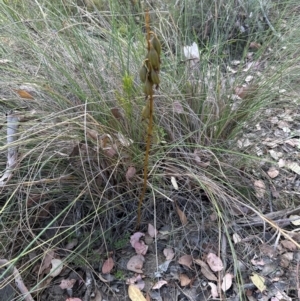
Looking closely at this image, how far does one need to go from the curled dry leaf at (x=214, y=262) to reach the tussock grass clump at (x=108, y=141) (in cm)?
10

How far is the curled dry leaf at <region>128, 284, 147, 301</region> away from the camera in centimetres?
129

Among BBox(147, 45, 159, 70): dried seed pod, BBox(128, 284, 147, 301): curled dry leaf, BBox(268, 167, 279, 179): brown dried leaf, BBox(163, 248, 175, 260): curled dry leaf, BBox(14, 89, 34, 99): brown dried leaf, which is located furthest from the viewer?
BBox(268, 167, 279, 179): brown dried leaf

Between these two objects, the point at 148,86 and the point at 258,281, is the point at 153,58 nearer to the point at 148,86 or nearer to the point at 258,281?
the point at 148,86

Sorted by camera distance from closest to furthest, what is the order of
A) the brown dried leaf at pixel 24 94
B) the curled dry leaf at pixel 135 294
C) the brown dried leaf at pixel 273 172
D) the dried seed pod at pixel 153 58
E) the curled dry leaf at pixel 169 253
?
the dried seed pod at pixel 153 58 < the curled dry leaf at pixel 135 294 < the curled dry leaf at pixel 169 253 < the brown dried leaf at pixel 24 94 < the brown dried leaf at pixel 273 172

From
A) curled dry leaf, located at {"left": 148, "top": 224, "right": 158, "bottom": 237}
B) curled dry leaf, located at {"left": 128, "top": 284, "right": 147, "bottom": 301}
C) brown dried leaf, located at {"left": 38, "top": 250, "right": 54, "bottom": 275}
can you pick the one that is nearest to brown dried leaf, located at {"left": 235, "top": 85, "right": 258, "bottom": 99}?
curled dry leaf, located at {"left": 148, "top": 224, "right": 158, "bottom": 237}

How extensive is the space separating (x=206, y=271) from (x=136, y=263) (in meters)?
0.26

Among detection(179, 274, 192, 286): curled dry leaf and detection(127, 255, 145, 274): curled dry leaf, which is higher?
detection(127, 255, 145, 274): curled dry leaf

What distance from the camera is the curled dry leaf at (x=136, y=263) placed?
1384mm

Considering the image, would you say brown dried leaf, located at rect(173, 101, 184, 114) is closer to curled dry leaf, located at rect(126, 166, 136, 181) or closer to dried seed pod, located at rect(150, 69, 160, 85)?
curled dry leaf, located at rect(126, 166, 136, 181)

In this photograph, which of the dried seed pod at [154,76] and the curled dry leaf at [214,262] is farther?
the curled dry leaf at [214,262]

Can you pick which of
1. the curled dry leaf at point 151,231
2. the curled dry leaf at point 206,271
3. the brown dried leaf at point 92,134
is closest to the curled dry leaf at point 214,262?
the curled dry leaf at point 206,271

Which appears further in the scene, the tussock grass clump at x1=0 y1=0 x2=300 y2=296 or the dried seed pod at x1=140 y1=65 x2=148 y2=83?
the tussock grass clump at x1=0 y1=0 x2=300 y2=296

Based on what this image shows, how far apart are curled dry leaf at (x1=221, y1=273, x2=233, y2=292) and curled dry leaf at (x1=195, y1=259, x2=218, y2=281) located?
0.03 m

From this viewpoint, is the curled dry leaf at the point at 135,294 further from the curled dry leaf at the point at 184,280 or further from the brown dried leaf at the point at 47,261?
the brown dried leaf at the point at 47,261
